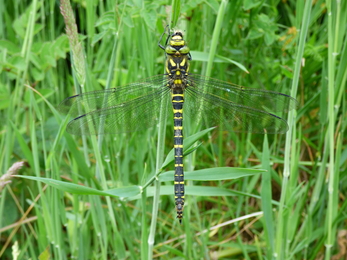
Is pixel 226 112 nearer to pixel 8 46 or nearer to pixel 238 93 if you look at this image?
pixel 238 93

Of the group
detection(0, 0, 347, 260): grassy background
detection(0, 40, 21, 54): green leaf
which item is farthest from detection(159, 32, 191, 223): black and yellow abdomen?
detection(0, 40, 21, 54): green leaf

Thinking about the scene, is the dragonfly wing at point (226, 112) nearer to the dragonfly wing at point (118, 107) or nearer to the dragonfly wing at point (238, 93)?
the dragonfly wing at point (238, 93)

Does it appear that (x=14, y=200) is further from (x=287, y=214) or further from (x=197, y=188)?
(x=287, y=214)

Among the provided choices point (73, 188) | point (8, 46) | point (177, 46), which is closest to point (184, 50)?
point (177, 46)

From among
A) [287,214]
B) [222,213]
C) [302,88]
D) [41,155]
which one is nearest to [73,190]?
[287,214]

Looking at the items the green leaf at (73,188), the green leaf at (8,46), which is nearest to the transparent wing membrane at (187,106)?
the green leaf at (73,188)

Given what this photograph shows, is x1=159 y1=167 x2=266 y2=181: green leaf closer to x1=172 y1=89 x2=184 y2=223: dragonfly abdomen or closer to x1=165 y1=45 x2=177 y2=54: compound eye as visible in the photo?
x1=172 y1=89 x2=184 y2=223: dragonfly abdomen

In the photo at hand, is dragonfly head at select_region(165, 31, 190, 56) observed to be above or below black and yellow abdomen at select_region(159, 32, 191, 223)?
above
